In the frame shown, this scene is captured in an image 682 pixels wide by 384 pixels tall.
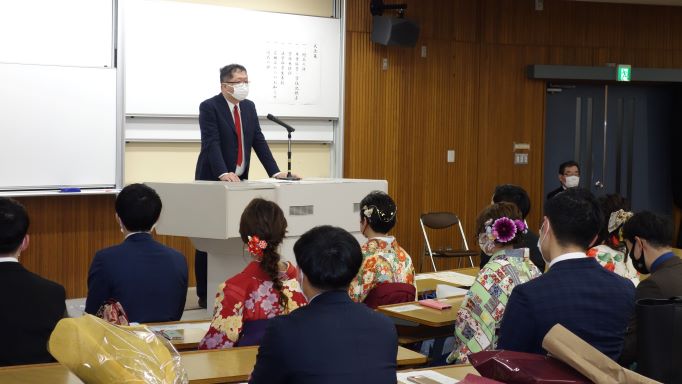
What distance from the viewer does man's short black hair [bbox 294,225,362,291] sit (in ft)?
8.17

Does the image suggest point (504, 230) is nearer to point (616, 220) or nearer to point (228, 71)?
point (616, 220)

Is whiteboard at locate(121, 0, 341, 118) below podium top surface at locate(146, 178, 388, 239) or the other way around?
the other way around

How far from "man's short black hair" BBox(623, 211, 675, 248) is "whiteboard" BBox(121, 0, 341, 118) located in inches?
167

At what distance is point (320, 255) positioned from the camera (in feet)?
8.28

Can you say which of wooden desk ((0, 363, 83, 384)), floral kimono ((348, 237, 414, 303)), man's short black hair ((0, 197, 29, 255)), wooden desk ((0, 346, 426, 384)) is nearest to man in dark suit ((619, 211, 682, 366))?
floral kimono ((348, 237, 414, 303))

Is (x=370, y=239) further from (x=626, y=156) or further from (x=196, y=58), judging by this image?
(x=626, y=156)

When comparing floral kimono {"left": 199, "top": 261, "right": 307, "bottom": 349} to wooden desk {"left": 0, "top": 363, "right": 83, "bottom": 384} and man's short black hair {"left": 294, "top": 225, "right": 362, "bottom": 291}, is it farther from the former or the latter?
man's short black hair {"left": 294, "top": 225, "right": 362, "bottom": 291}

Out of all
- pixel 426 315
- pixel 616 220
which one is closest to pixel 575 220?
pixel 426 315

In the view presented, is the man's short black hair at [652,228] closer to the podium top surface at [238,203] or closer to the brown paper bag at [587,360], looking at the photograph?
the podium top surface at [238,203]

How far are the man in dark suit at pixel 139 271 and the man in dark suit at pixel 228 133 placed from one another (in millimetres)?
2114

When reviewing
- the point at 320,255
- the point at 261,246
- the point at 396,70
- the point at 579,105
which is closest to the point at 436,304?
the point at 261,246

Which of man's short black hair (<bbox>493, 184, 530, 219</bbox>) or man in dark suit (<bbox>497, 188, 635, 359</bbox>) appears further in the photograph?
man's short black hair (<bbox>493, 184, 530, 219</bbox>)

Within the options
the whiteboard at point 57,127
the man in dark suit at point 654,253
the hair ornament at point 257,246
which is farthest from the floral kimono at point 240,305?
the whiteboard at point 57,127

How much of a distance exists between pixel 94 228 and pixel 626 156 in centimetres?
607
